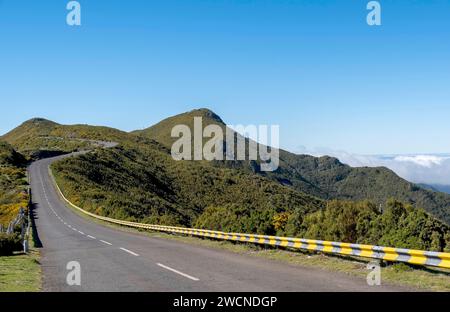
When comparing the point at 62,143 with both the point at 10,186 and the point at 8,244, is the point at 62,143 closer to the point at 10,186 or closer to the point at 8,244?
the point at 10,186

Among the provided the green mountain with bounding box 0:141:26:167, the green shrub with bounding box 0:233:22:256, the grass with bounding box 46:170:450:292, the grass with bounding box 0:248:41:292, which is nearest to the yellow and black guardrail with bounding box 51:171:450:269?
the grass with bounding box 46:170:450:292

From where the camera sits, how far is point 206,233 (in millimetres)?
22188

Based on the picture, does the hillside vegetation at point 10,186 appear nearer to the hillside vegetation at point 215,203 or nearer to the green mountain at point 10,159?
the green mountain at point 10,159

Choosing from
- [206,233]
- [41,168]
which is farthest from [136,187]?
[206,233]

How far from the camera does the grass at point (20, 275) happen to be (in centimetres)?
1010

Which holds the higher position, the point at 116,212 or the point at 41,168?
the point at 41,168

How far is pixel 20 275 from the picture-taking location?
12008 millimetres

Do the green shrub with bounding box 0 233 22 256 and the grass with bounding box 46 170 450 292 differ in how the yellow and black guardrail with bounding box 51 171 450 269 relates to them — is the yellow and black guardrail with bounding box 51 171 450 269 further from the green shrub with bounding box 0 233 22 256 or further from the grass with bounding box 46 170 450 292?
the green shrub with bounding box 0 233 22 256

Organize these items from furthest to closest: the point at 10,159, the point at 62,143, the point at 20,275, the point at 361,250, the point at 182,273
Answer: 1. the point at 62,143
2. the point at 10,159
3. the point at 361,250
4. the point at 20,275
5. the point at 182,273

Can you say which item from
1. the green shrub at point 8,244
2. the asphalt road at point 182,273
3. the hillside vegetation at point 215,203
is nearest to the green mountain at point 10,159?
the hillside vegetation at point 215,203

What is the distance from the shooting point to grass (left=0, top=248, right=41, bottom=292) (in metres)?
10.1

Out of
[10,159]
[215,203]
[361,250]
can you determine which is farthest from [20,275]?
[10,159]
